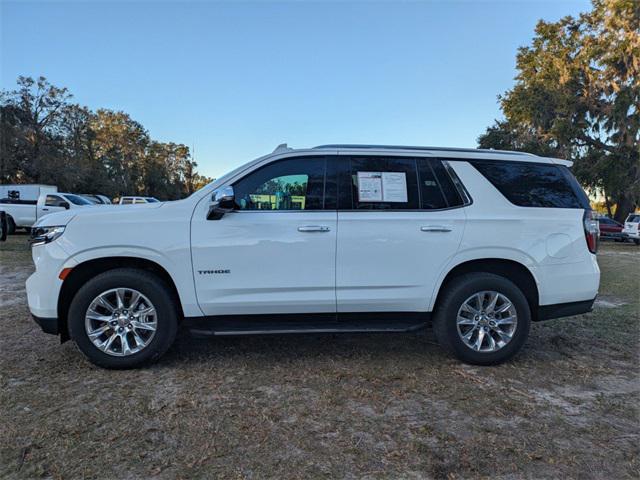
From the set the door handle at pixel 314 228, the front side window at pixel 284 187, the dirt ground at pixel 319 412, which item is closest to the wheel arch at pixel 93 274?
the dirt ground at pixel 319 412

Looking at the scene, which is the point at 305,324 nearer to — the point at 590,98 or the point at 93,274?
the point at 93,274

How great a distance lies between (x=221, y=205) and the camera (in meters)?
3.45

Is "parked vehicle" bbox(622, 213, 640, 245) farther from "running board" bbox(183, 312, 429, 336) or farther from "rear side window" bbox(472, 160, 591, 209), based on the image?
"running board" bbox(183, 312, 429, 336)

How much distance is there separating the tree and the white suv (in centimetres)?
2389

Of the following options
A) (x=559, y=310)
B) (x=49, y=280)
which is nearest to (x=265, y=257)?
(x=49, y=280)

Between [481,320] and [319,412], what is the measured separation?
1.72 m

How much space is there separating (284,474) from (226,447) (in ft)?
1.39

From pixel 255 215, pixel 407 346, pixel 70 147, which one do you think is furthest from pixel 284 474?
pixel 70 147

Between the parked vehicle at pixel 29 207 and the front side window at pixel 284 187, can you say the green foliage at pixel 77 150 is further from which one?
the front side window at pixel 284 187

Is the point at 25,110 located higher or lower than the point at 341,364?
higher

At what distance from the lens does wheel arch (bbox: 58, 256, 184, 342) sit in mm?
3422

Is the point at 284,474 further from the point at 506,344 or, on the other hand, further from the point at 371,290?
the point at 506,344

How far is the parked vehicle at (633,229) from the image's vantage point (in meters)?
19.7

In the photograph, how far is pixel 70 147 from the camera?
37844mm
